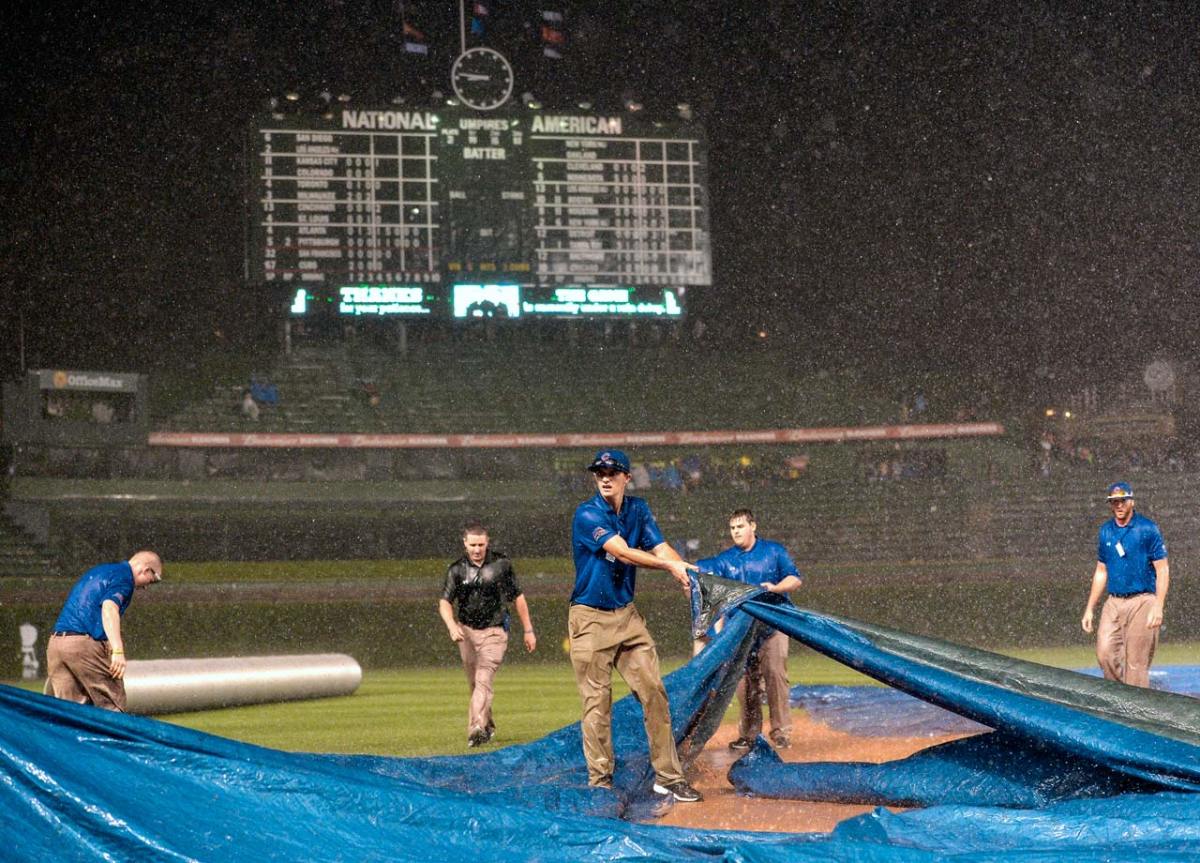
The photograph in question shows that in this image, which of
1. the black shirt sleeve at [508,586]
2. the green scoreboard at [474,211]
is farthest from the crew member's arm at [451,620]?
the green scoreboard at [474,211]

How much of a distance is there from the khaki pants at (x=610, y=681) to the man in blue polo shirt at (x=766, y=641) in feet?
6.11

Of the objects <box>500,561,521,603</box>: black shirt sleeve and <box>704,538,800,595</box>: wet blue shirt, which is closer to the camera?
<box>704,538,800,595</box>: wet blue shirt

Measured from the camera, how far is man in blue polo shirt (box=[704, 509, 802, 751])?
8.21m

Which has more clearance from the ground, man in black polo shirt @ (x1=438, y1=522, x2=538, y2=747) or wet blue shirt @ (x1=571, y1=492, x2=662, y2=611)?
wet blue shirt @ (x1=571, y1=492, x2=662, y2=611)

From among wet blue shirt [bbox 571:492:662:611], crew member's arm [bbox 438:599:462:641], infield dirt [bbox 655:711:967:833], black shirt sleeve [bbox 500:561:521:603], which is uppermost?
wet blue shirt [bbox 571:492:662:611]

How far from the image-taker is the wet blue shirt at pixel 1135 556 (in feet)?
29.3

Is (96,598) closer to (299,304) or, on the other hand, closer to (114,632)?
(114,632)

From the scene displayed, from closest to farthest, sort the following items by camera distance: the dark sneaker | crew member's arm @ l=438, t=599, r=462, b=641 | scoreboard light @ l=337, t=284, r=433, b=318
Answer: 1. the dark sneaker
2. crew member's arm @ l=438, t=599, r=462, b=641
3. scoreboard light @ l=337, t=284, r=433, b=318

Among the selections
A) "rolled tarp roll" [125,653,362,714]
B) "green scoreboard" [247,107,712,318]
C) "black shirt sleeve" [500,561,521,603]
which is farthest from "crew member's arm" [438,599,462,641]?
"green scoreboard" [247,107,712,318]

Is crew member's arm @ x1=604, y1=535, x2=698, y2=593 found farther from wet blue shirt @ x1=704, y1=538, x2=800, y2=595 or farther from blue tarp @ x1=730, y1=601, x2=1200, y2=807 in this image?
wet blue shirt @ x1=704, y1=538, x2=800, y2=595

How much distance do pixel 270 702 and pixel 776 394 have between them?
65.4 ft

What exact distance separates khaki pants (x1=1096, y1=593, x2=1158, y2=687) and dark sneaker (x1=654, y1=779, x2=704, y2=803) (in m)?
4.14

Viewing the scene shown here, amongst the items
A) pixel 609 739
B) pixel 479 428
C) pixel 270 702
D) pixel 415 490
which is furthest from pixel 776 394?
pixel 609 739

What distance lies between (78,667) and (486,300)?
1696 cm
